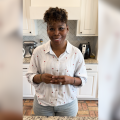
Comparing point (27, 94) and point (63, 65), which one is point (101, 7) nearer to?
point (63, 65)

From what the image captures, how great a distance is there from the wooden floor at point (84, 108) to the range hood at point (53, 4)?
4.08 feet

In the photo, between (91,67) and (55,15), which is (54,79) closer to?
(55,15)

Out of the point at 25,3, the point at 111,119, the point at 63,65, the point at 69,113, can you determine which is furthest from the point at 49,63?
the point at 25,3

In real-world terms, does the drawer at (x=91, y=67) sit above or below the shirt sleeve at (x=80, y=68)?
below

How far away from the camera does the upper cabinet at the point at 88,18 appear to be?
1476mm

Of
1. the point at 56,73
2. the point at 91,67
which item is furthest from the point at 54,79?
the point at 91,67

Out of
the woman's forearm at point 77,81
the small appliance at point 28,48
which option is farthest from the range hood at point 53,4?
the woman's forearm at point 77,81

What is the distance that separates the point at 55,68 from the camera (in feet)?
1.86

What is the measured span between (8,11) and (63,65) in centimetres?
48

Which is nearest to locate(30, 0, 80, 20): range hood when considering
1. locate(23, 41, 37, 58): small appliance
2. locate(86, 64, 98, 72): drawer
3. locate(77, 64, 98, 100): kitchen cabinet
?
locate(23, 41, 37, 58): small appliance

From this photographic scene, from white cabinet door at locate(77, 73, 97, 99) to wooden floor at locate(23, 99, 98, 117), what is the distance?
0.34ft

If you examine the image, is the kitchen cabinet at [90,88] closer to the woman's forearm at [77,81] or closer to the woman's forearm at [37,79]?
the woman's forearm at [77,81]

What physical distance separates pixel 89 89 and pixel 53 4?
1.36m

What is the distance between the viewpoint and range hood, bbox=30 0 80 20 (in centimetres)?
131
